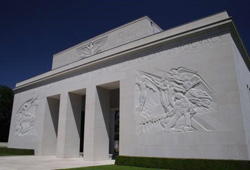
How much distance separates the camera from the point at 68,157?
17484mm

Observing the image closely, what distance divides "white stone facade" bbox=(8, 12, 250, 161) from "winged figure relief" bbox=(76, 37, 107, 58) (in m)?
0.15

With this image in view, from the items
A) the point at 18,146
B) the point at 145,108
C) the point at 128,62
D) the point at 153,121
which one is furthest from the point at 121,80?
the point at 18,146

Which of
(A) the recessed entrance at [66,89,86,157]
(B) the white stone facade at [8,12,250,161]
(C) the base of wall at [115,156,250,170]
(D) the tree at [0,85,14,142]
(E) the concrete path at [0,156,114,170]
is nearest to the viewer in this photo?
(C) the base of wall at [115,156,250,170]

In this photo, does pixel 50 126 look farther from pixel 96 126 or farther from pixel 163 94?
pixel 163 94

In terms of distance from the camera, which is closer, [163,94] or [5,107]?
[163,94]

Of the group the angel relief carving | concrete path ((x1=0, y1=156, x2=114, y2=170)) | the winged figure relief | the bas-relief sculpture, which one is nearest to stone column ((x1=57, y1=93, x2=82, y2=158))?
concrete path ((x1=0, y1=156, x2=114, y2=170))

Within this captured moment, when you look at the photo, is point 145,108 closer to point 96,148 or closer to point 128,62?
point 128,62

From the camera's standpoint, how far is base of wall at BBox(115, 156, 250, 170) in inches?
351

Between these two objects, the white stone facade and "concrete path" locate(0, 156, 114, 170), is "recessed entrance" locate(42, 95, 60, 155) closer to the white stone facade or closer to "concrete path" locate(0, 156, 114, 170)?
the white stone facade

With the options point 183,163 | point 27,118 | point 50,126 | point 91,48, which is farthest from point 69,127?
point 183,163

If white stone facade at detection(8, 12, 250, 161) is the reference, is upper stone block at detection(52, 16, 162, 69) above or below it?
above

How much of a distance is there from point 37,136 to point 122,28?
42.1 feet

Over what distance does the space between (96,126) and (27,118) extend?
32.7ft

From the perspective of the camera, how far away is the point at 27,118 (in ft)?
70.9
